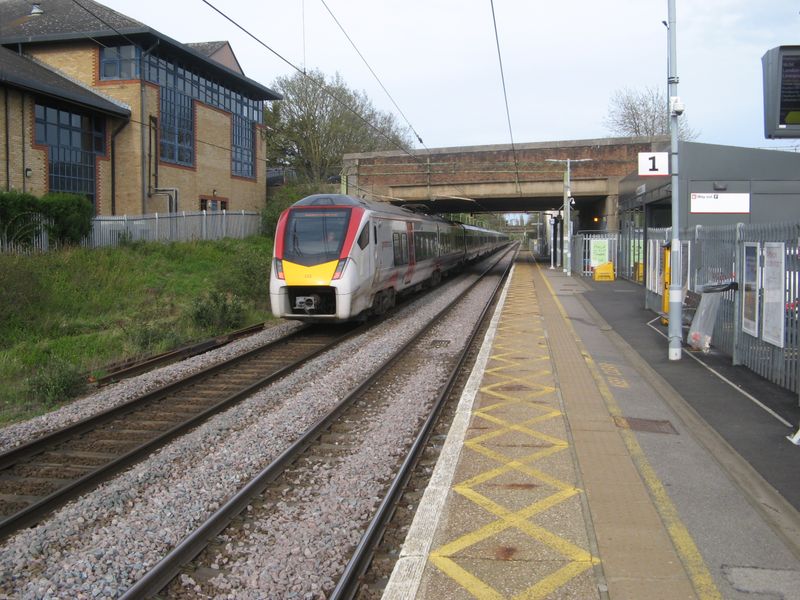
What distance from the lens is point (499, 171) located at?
37.6m

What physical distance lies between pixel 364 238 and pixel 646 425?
823 centimetres

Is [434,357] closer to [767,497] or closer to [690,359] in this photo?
[690,359]

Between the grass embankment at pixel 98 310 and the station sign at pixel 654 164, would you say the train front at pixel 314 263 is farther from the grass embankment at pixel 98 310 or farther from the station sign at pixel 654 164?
the station sign at pixel 654 164

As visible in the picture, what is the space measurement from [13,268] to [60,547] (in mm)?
11767

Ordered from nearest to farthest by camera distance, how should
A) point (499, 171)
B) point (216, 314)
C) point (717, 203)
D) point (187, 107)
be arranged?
point (216, 314), point (717, 203), point (187, 107), point (499, 171)

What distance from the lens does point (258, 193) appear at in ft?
132

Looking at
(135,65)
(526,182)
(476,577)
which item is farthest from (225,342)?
(526,182)

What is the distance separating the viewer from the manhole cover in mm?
7023

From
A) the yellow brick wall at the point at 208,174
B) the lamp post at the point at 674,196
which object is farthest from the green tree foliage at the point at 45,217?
the lamp post at the point at 674,196

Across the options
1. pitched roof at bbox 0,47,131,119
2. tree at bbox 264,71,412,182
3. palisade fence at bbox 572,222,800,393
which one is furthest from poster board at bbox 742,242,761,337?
tree at bbox 264,71,412,182

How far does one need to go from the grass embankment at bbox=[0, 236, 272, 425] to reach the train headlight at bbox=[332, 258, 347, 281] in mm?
3337

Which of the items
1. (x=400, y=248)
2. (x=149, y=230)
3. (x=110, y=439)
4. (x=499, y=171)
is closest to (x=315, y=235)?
(x=400, y=248)

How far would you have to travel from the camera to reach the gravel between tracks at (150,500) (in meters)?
4.39

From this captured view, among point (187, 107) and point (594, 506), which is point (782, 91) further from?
point (187, 107)
